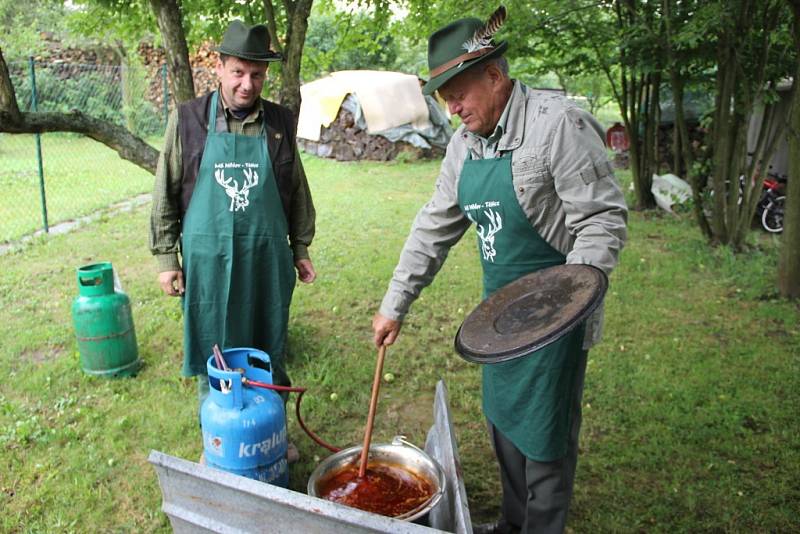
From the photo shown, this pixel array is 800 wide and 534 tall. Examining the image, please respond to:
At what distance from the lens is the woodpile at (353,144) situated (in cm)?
1714

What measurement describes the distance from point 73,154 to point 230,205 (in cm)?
1446

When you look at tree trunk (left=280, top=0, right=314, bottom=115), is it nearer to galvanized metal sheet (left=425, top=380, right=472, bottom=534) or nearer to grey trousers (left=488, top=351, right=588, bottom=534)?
galvanized metal sheet (left=425, top=380, right=472, bottom=534)

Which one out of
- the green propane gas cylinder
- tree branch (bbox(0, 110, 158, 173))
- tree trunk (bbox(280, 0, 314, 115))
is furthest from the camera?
tree trunk (bbox(280, 0, 314, 115))

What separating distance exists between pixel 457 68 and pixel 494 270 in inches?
31.8

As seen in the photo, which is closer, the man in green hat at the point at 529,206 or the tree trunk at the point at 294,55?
the man in green hat at the point at 529,206

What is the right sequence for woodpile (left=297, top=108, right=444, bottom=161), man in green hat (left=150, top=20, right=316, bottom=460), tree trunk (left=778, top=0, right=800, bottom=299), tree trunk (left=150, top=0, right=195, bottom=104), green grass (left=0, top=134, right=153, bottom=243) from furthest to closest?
1. woodpile (left=297, top=108, right=444, bottom=161)
2. green grass (left=0, top=134, right=153, bottom=243)
3. tree trunk (left=778, top=0, right=800, bottom=299)
4. tree trunk (left=150, top=0, right=195, bottom=104)
5. man in green hat (left=150, top=20, right=316, bottom=460)

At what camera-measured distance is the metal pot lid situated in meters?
2.02

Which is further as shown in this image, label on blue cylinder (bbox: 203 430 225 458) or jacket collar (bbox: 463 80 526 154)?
label on blue cylinder (bbox: 203 430 225 458)

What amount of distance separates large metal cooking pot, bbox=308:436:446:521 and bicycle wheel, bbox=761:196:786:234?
8667mm

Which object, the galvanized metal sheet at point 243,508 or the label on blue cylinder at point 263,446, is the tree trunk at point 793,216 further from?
the galvanized metal sheet at point 243,508

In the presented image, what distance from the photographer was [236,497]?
2.33 meters

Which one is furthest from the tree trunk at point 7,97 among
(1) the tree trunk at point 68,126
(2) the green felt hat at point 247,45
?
(2) the green felt hat at point 247,45

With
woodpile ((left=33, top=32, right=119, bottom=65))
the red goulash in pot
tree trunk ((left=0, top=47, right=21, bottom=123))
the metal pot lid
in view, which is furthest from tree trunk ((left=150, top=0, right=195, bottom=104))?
woodpile ((left=33, top=32, right=119, bottom=65))

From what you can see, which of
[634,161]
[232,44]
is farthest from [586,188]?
[634,161]
